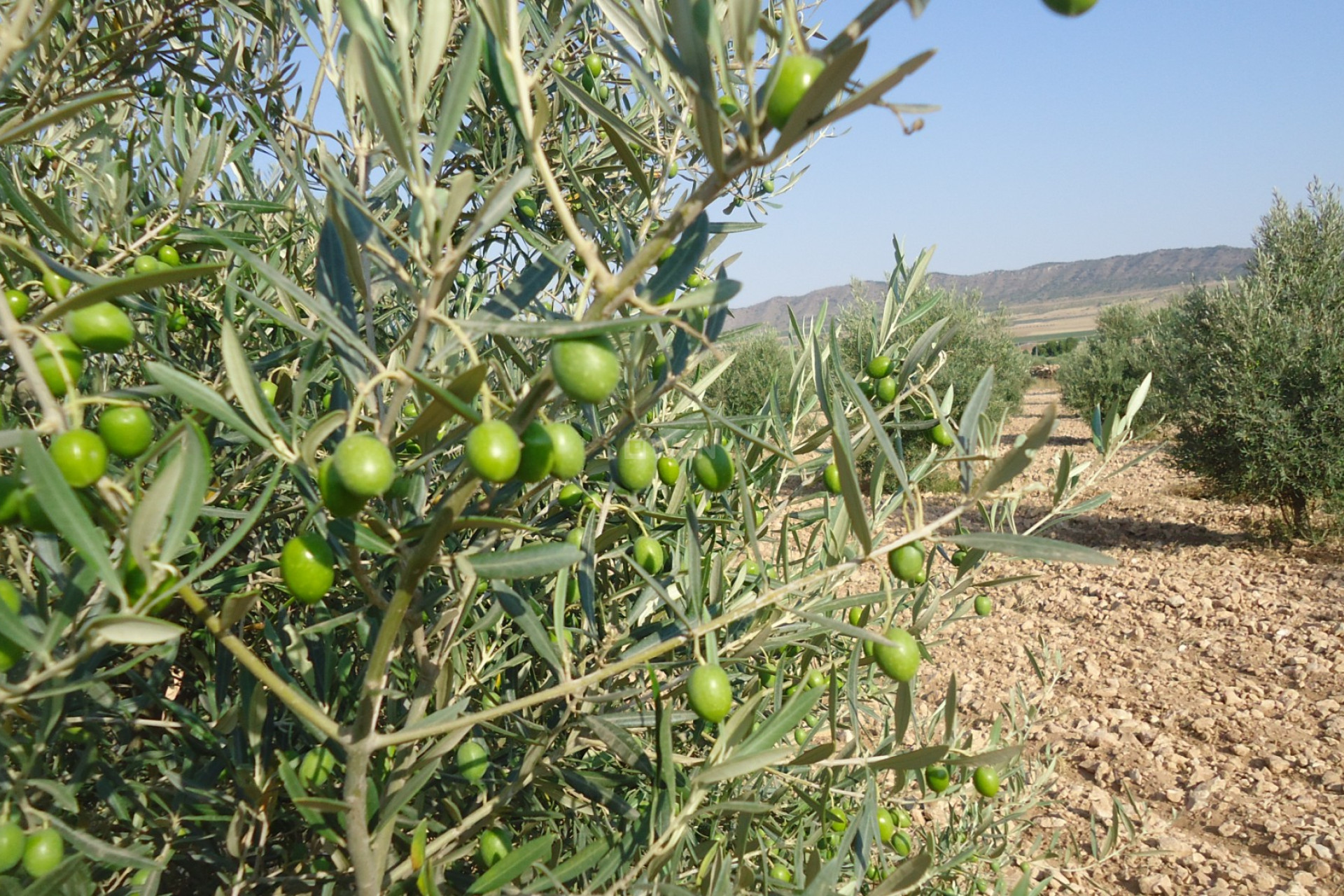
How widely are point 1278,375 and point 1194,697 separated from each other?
18.0 feet

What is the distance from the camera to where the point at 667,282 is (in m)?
0.67

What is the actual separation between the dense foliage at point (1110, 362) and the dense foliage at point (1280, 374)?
27.7 ft

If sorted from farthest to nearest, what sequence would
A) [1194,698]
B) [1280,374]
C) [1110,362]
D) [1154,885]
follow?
[1110,362] < [1280,374] < [1194,698] < [1154,885]

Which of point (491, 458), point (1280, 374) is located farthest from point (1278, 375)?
point (491, 458)

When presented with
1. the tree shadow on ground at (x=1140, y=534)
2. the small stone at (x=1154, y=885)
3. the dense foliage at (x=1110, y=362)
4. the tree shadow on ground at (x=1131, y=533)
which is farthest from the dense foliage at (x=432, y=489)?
the dense foliage at (x=1110, y=362)

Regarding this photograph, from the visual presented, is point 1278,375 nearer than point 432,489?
No

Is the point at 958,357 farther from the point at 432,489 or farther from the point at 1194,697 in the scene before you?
the point at 432,489

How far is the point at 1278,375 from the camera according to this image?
945 cm

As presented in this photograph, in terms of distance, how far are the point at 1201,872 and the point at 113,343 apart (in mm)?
5541

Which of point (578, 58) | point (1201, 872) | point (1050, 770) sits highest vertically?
point (578, 58)

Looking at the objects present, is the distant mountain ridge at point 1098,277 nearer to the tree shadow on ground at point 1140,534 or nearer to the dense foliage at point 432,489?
the tree shadow on ground at point 1140,534

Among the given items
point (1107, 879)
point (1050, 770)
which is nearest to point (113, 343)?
point (1050, 770)

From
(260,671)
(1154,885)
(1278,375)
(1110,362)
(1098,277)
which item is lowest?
(1154,885)

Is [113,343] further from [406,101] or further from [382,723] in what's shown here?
[382,723]
